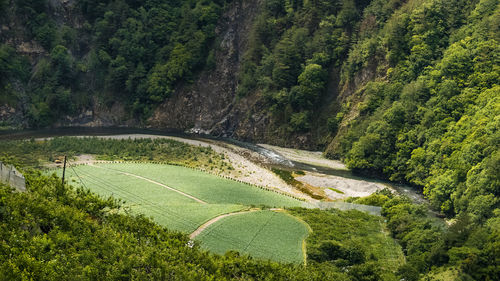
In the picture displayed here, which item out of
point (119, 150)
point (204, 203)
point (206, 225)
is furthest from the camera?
point (119, 150)

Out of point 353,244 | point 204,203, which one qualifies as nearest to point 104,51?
point 204,203

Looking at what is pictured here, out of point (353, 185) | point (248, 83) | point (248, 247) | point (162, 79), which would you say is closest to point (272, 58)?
point (248, 83)

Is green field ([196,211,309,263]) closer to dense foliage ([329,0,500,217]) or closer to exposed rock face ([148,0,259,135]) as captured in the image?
dense foliage ([329,0,500,217])

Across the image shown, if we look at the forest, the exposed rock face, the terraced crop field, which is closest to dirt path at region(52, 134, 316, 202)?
the terraced crop field

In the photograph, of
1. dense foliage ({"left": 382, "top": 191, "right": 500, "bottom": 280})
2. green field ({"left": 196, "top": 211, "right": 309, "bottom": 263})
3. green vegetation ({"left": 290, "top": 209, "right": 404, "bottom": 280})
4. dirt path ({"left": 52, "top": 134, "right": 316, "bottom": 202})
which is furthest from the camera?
dirt path ({"left": 52, "top": 134, "right": 316, "bottom": 202})

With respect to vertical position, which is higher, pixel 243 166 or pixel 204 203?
pixel 243 166

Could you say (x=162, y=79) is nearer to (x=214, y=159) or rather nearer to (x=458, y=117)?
(x=214, y=159)

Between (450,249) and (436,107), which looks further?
(436,107)

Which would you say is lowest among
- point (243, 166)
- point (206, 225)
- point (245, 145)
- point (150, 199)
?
point (150, 199)

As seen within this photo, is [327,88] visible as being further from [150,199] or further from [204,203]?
[150,199]
